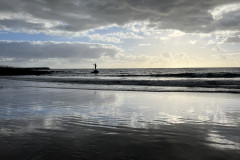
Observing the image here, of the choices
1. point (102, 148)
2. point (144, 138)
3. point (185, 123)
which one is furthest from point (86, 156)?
point (185, 123)

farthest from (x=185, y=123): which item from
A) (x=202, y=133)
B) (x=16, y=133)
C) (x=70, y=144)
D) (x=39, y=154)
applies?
(x=16, y=133)

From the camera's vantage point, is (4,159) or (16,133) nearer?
(4,159)

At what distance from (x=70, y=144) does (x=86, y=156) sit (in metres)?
0.86

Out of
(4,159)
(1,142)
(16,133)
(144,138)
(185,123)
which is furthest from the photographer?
(185,123)

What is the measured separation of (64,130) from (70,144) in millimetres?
1299

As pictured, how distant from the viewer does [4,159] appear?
379cm

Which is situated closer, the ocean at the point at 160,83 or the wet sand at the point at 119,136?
the wet sand at the point at 119,136

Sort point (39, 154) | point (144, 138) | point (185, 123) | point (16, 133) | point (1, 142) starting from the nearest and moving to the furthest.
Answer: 1. point (39, 154)
2. point (1, 142)
3. point (144, 138)
4. point (16, 133)
5. point (185, 123)

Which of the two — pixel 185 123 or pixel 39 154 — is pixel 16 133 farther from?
pixel 185 123

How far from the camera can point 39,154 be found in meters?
4.04

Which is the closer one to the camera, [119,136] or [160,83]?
[119,136]

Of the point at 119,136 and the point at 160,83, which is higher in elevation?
the point at 160,83

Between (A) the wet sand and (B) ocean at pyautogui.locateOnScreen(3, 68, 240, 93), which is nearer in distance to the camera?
(A) the wet sand

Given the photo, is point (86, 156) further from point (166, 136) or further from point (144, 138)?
point (166, 136)
